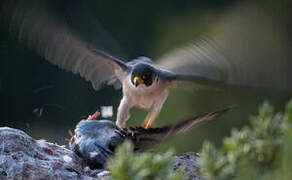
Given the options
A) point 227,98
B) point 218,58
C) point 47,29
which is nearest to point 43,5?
point 47,29

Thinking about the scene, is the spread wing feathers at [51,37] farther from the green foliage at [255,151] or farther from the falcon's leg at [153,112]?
the green foliage at [255,151]

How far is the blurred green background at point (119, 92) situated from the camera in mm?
3016

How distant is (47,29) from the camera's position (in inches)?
102

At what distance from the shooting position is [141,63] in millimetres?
2770

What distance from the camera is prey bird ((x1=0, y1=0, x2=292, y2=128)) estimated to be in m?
2.52

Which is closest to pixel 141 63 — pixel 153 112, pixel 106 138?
pixel 153 112

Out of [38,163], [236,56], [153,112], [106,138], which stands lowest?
[38,163]

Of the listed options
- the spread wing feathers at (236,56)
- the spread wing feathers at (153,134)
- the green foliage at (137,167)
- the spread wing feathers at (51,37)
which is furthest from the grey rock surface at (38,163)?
the spread wing feathers at (51,37)

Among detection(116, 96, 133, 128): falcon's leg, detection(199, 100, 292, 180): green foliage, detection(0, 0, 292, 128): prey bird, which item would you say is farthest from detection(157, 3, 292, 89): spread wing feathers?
detection(199, 100, 292, 180): green foliage

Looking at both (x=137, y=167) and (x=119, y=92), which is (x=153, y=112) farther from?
(x=137, y=167)

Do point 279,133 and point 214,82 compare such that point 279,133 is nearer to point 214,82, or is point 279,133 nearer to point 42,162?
point 42,162

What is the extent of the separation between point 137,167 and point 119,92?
8.48 feet

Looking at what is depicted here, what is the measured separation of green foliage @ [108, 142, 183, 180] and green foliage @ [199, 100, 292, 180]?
6 centimetres

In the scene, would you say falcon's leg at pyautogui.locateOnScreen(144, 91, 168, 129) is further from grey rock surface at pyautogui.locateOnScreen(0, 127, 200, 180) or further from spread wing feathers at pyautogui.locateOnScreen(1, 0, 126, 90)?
grey rock surface at pyautogui.locateOnScreen(0, 127, 200, 180)
